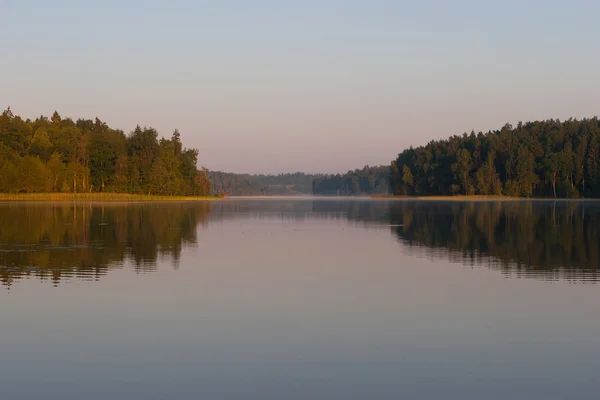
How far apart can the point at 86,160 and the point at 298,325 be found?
514 ft

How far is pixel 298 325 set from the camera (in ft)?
51.0

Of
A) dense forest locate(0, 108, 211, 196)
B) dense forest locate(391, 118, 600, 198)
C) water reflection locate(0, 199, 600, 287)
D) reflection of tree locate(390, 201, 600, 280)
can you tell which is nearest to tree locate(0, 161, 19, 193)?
dense forest locate(0, 108, 211, 196)

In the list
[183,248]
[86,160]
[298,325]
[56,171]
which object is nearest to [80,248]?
[183,248]

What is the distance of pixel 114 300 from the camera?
1853cm

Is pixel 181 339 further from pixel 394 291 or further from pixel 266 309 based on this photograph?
pixel 394 291

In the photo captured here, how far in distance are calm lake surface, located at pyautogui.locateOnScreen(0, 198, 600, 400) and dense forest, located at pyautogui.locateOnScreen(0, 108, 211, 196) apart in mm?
120414

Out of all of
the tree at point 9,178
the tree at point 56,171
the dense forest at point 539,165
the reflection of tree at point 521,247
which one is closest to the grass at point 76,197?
the tree at point 9,178

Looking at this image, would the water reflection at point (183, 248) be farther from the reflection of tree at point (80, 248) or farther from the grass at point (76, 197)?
the grass at point (76, 197)

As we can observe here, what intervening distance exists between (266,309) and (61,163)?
145 m

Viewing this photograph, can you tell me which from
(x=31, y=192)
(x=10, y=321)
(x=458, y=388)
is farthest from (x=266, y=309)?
(x=31, y=192)

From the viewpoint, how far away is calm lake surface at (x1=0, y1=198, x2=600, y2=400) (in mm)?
11164

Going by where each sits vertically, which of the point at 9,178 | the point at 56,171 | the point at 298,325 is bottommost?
the point at 298,325

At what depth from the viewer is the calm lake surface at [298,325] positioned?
11.2 meters

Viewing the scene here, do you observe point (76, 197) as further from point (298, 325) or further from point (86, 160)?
point (298, 325)
